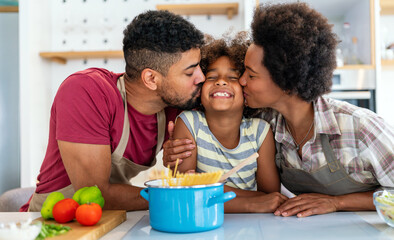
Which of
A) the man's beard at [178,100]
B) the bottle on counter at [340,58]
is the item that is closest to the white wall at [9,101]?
the man's beard at [178,100]

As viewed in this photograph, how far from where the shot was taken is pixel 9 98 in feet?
11.1

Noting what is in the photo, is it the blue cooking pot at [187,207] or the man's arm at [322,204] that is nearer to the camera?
the blue cooking pot at [187,207]

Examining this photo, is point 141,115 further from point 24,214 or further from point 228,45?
point 24,214

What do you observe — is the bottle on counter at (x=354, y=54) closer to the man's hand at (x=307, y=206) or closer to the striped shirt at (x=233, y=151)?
the striped shirt at (x=233, y=151)

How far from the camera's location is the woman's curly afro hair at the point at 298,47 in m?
1.23

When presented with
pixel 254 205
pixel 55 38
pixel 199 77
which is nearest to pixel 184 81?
pixel 199 77

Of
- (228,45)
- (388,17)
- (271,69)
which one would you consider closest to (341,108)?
(271,69)

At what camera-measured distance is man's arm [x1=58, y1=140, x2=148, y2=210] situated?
1.26 metres

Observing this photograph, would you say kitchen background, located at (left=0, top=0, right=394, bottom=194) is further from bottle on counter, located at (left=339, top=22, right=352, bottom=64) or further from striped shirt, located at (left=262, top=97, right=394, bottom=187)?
striped shirt, located at (left=262, top=97, right=394, bottom=187)

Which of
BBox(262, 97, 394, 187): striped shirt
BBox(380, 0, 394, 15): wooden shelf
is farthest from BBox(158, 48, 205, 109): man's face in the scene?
BBox(380, 0, 394, 15): wooden shelf

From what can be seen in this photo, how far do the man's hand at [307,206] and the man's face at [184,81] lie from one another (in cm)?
56

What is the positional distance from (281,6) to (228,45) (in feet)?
0.97

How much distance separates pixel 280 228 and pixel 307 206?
195mm

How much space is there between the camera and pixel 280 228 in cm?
95
